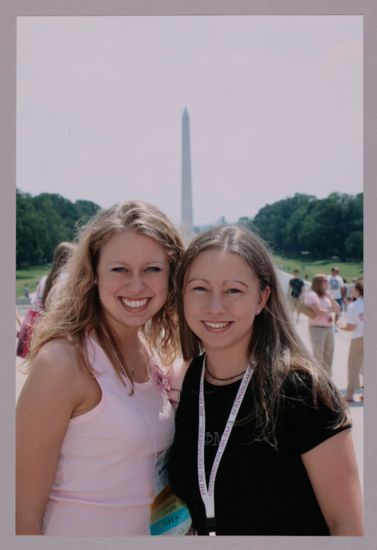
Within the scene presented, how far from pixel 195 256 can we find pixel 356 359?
6389mm

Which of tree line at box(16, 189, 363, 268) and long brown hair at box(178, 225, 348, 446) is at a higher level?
tree line at box(16, 189, 363, 268)

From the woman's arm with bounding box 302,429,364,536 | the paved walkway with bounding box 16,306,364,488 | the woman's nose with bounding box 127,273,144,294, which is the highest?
the woman's nose with bounding box 127,273,144,294

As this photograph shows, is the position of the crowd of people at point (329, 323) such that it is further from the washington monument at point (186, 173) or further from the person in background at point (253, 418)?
the washington monument at point (186, 173)

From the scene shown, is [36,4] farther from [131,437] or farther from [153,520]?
[153,520]

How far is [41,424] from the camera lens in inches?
102

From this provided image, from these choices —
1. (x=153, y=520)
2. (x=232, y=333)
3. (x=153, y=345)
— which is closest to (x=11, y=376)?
(x=153, y=345)

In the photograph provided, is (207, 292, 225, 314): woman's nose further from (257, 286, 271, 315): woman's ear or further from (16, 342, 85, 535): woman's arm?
(16, 342, 85, 535): woman's arm

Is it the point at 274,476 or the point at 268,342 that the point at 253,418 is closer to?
the point at 274,476

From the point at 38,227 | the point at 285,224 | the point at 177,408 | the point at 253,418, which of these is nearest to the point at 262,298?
the point at 253,418

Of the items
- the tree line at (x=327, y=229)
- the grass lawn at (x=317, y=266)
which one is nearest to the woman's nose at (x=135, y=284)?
the grass lawn at (x=317, y=266)

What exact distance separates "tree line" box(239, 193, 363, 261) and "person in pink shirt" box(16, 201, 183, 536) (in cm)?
5071

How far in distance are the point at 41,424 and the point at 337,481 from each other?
122 centimetres

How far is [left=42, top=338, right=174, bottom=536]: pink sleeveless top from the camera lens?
2.71 m

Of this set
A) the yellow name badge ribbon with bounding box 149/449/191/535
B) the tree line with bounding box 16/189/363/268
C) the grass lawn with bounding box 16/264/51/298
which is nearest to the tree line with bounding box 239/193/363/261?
the tree line with bounding box 16/189/363/268
